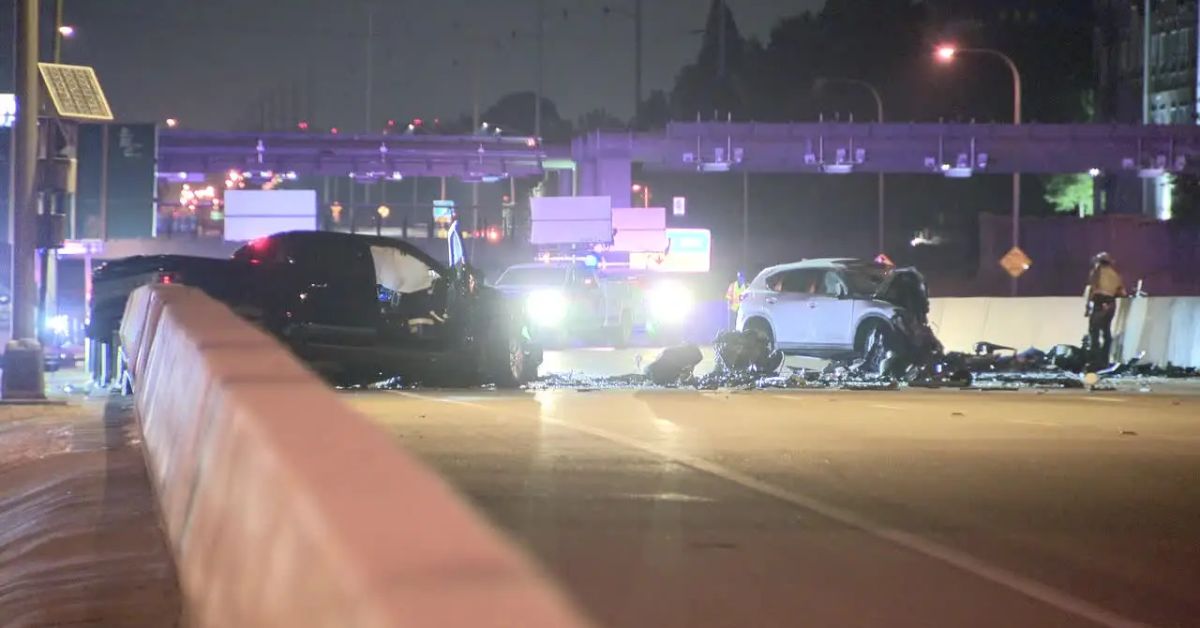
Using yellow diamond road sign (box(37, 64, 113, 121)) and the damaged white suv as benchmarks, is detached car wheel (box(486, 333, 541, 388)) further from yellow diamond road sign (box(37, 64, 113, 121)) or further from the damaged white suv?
the damaged white suv

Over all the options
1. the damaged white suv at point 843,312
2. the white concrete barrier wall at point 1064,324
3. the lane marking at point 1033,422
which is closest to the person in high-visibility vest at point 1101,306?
the white concrete barrier wall at point 1064,324

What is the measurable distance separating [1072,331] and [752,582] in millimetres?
22069

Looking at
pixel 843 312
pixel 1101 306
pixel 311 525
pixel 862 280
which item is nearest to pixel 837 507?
pixel 311 525

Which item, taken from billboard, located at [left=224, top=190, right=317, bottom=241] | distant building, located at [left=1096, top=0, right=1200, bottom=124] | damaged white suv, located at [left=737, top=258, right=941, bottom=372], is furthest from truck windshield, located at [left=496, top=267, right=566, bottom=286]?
distant building, located at [left=1096, top=0, right=1200, bottom=124]

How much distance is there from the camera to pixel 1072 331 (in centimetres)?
2766

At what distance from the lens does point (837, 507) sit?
362 inches

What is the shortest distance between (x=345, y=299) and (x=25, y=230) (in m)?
3.61

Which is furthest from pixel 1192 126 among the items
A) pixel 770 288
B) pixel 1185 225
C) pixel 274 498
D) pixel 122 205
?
pixel 274 498

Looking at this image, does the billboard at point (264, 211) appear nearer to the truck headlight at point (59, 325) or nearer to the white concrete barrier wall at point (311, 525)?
the truck headlight at point (59, 325)

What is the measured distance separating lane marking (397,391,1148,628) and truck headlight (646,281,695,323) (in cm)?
2951

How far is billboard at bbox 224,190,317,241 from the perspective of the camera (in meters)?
59.3

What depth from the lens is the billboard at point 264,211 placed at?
194 feet

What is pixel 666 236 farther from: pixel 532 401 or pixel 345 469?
pixel 345 469

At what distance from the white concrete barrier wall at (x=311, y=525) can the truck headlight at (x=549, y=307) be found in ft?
94.8
